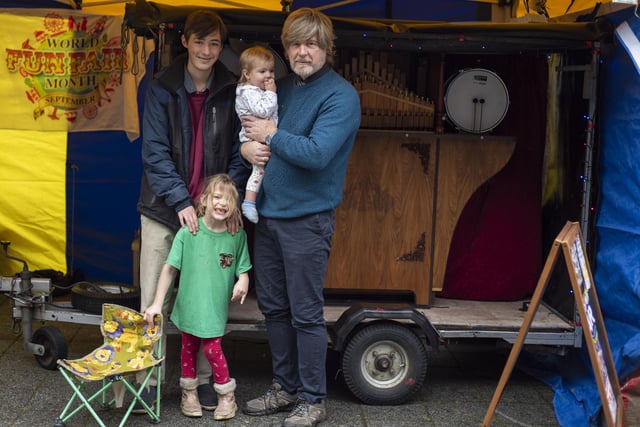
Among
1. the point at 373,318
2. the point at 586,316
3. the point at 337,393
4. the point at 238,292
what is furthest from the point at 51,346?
the point at 586,316

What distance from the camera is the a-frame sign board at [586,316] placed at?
382 cm

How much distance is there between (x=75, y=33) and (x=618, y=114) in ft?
12.8

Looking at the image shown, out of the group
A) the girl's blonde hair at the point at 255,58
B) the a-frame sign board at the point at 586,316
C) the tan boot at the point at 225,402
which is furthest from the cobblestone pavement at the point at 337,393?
the girl's blonde hair at the point at 255,58

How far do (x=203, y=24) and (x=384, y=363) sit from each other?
78.4 inches

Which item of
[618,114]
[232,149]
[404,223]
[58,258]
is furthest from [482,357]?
[58,258]

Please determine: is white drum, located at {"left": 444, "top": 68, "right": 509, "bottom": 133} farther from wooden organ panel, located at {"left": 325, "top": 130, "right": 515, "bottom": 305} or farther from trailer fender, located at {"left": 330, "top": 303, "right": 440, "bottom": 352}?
trailer fender, located at {"left": 330, "top": 303, "right": 440, "bottom": 352}

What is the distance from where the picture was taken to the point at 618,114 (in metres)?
4.74

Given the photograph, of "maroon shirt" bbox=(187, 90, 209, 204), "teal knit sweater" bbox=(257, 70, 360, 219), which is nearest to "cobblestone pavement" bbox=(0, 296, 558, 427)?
"maroon shirt" bbox=(187, 90, 209, 204)

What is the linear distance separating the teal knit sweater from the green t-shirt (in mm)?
298

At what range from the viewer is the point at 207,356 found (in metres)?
4.48

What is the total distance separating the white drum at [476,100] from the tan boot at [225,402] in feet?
6.28

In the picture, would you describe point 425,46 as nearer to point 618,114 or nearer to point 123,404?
point 618,114

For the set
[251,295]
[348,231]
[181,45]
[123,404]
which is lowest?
[123,404]

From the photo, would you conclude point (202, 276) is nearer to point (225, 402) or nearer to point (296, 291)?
point (296, 291)
